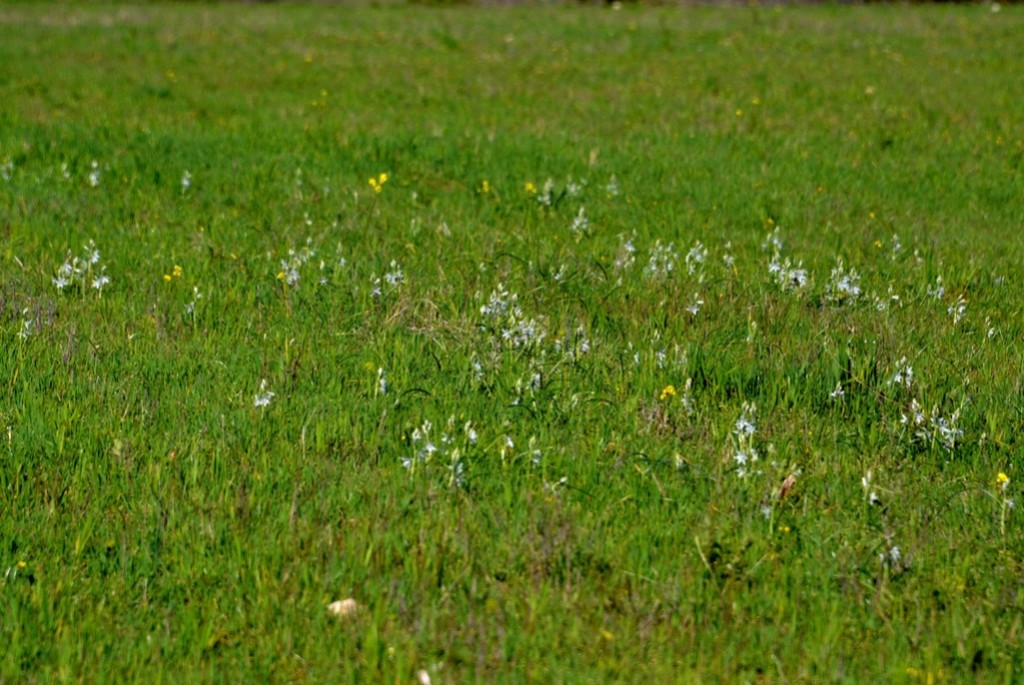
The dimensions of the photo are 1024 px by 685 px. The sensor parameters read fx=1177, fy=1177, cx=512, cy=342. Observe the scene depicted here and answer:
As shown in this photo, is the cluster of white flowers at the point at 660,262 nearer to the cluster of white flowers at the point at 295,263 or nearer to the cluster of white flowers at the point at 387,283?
the cluster of white flowers at the point at 387,283

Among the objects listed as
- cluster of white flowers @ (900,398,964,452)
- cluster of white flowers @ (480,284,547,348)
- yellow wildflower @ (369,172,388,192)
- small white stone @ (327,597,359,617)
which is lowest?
small white stone @ (327,597,359,617)

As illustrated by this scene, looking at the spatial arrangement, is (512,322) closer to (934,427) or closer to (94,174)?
(934,427)

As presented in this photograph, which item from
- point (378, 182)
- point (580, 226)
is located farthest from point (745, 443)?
point (378, 182)

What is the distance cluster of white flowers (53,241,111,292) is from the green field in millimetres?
43

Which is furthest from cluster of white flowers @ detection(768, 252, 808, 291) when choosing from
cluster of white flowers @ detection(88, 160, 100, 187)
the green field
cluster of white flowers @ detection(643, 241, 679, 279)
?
cluster of white flowers @ detection(88, 160, 100, 187)

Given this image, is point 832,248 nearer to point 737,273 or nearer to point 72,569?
point 737,273

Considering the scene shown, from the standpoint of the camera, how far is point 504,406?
5.03m

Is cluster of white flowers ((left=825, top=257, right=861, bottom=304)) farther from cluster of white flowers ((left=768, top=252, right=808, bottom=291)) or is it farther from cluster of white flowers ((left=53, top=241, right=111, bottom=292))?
cluster of white flowers ((left=53, top=241, right=111, bottom=292))

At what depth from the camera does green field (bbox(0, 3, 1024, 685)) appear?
3607 millimetres

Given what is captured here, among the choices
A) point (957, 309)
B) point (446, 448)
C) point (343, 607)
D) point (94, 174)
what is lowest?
point (343, 607)

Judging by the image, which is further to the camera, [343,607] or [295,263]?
[295,263]

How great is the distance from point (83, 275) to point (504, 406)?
295 centimetres

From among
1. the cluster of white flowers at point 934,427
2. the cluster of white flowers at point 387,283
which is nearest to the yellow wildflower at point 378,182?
the cluster of white flowers at point 387,283

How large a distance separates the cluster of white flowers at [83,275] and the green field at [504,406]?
43 millimetres
